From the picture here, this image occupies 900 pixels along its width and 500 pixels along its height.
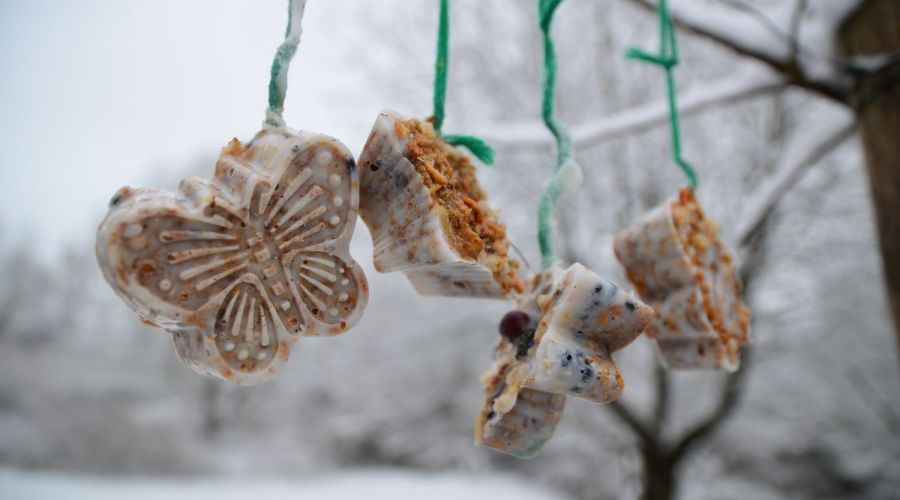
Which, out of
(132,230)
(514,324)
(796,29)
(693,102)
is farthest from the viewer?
(693,102)

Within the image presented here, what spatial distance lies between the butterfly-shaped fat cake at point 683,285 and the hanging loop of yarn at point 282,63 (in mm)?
369

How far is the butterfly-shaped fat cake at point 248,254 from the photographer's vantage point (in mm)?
336

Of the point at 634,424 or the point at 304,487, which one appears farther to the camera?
the point at 304,487

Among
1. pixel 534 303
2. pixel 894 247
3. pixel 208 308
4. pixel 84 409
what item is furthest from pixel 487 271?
pixel 84 409

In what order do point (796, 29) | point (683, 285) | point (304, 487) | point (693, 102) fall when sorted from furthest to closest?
point (304, 487) < point (693, 102) < point (796, 29) < point (683, 285)

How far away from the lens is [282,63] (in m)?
0.38

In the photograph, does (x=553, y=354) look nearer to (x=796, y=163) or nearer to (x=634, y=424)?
(x=796, y=163)

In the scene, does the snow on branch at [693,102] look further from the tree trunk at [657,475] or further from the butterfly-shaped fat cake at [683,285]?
the tree trunk at [657,475]

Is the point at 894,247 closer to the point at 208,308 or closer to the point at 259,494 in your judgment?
the point at 208,308

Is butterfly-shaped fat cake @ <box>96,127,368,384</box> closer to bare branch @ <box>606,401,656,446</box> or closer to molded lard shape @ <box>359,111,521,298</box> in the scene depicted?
molded lard shape @ <box>359,111,521,298</box>

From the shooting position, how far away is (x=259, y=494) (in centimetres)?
428

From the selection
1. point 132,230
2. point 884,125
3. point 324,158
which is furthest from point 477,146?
point 884,125

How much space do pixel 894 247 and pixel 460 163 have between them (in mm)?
750

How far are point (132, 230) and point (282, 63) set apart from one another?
0.47ft
